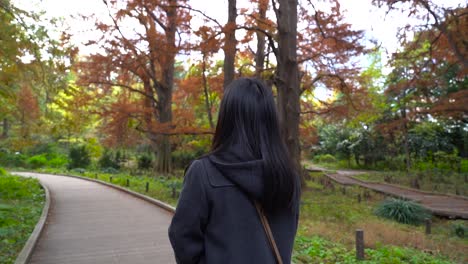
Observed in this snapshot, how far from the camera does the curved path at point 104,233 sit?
5691 mm

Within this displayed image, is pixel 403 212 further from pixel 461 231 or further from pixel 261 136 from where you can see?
pixel 261 136

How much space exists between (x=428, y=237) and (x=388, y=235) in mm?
1162

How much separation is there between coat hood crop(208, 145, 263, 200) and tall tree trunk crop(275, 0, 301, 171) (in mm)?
11764

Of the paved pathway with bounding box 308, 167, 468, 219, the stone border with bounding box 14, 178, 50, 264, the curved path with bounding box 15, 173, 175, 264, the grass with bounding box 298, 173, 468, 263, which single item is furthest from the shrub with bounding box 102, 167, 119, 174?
the stone border with bounding box 14, 178, 50, 264

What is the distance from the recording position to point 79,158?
2764 centimetres

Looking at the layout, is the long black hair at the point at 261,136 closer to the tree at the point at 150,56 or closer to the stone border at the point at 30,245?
the stone border at the point at 30,245

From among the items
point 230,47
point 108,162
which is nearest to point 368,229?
point 230,47

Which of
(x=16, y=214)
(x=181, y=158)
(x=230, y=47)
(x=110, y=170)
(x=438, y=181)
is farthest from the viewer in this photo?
(x=181, y=158)

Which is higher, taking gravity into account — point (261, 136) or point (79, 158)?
point (261, 136)

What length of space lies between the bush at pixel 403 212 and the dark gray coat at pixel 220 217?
31.7ft

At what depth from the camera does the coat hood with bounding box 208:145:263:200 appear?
1.57 metres

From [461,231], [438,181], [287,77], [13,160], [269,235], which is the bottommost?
[461,231]

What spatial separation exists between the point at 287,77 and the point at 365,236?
286 inches

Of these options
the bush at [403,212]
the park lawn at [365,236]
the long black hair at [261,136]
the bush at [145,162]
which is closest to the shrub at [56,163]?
the bush at [145,162]
